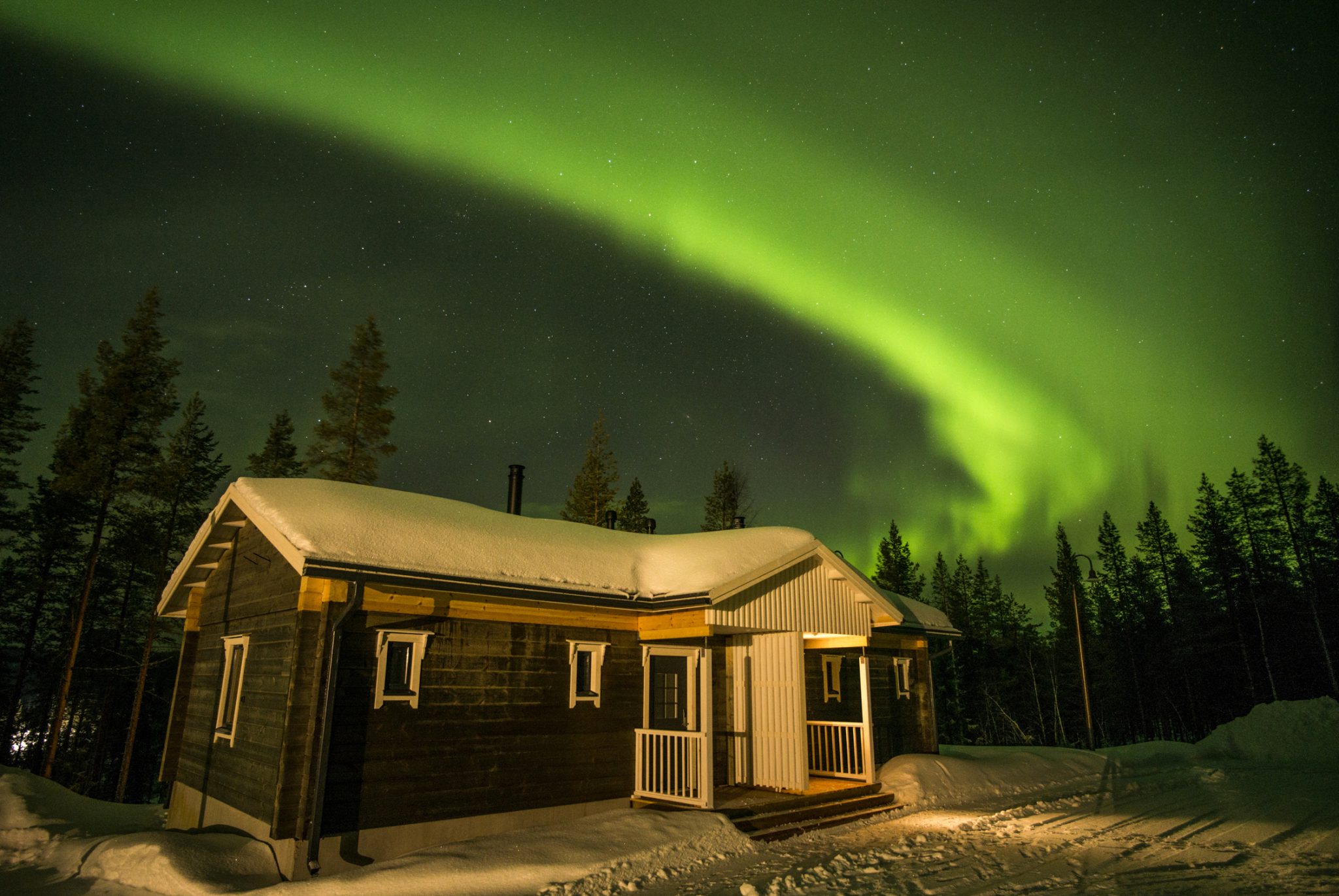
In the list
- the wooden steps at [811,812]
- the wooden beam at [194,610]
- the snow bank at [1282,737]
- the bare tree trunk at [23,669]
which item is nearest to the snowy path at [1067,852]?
the wooden steps at [811,812]

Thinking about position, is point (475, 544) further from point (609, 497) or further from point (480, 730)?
point (609, 497)

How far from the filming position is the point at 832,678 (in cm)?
1655

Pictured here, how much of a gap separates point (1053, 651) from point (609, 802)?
52.7 metres

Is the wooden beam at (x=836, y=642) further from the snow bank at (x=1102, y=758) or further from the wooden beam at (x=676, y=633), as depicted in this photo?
the wooden beam at (x=676, y=633)

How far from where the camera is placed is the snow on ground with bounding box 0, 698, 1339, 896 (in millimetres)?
8055

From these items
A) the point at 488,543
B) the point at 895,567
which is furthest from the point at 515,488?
the point at 895,567

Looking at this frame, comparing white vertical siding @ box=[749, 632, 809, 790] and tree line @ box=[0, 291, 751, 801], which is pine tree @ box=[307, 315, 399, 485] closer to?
tree line @ box=[0, 291, 751, 801]

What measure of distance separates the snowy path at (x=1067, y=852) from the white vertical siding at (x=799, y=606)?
3.34 meters

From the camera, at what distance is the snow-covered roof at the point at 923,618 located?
731 inches

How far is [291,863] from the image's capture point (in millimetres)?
8562

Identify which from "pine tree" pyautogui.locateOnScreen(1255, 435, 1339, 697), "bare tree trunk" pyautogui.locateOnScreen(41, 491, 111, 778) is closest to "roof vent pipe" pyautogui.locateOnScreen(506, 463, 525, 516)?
"bare tree trunk" pyautogui.locateOnScreen(41, 491, 111, 778)

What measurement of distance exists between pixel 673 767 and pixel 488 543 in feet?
15.4

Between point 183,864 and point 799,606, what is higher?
point 799,606

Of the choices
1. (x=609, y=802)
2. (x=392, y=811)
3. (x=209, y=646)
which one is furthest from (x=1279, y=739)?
(x=209, y=646)
